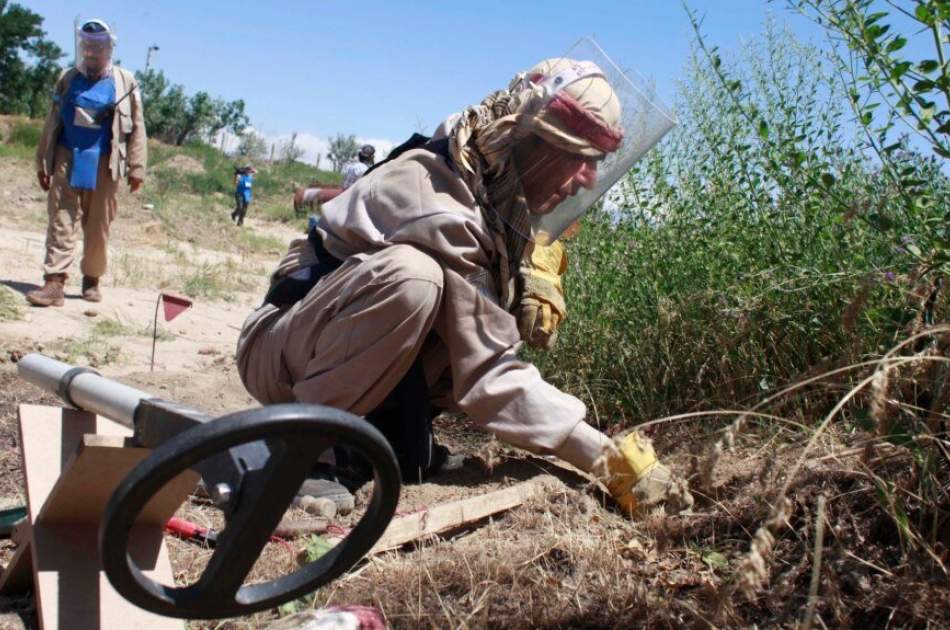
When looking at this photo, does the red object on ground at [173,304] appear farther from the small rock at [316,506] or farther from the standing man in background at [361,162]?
the standing man in background at [361,162]

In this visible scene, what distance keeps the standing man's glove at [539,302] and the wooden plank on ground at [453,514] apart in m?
0.46

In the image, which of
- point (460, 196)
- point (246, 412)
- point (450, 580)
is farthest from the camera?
point (460, 196)

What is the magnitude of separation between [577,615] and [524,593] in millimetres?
127

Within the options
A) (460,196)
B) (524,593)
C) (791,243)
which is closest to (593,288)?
(791,243)

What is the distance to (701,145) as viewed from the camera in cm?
367

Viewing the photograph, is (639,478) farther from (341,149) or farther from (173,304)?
(341,149)

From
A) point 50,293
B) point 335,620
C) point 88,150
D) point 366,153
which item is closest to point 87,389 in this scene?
point 335,620

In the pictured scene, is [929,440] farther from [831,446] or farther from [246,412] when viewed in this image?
[246,412]

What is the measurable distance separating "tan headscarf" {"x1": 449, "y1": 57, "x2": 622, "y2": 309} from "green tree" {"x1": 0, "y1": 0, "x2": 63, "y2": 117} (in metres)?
39.6

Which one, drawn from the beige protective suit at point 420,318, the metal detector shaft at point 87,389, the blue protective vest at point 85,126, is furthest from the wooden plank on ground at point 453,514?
the blue protective vest at point 85,126

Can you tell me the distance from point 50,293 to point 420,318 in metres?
4.21

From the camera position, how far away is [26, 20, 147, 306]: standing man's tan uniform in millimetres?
6371

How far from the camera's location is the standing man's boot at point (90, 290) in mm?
6574

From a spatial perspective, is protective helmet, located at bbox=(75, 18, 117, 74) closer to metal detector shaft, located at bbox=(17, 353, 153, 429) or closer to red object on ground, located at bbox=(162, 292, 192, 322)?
red object on ground, located at bbox=(162, 292, 192, 322)
